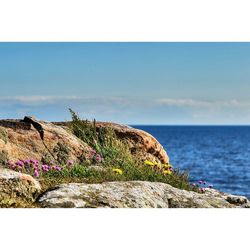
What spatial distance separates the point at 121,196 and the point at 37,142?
368cm

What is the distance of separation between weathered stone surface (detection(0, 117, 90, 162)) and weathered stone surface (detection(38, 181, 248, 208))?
2.71 metres

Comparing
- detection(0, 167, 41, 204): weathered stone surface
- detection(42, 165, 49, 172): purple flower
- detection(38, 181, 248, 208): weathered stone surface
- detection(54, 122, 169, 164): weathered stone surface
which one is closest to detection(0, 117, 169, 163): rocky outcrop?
detection(54, 122, 169, 164): weathered stone surface

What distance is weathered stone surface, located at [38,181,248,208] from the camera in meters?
8.86

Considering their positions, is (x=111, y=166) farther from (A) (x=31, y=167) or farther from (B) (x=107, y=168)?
(A) (x=31, y=167)

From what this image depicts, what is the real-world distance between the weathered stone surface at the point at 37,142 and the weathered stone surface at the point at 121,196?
2.71 metres

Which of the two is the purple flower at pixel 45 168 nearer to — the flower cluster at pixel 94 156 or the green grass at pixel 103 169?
the green grass at pixel 103 169

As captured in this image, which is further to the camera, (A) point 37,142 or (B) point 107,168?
(A) point 37,142

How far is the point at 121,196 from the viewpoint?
30.2 ft

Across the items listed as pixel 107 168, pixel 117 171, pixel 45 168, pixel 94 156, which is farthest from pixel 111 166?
pixel 45 168

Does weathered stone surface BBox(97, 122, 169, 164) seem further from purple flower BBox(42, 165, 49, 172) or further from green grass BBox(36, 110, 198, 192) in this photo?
purple flower BBox(42, 165, 49, 172)
